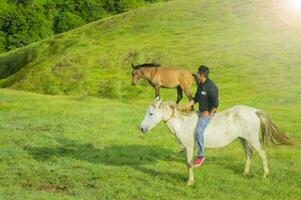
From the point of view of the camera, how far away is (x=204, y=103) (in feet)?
58.1

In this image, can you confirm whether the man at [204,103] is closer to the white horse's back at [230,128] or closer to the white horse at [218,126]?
the white horse at [218,126]

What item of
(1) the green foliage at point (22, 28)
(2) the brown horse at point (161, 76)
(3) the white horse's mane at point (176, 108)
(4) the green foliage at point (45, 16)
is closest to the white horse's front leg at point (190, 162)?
(3) the white horse's mane at point (176, 108)

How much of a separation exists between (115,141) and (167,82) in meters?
10.6

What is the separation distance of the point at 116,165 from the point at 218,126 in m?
4.99

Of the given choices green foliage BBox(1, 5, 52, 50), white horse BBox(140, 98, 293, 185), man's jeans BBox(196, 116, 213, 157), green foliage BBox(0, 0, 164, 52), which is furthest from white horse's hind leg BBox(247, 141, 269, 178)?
green foliage BBox(1, 5, 52, 50)

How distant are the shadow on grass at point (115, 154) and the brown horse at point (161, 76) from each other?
413 inches

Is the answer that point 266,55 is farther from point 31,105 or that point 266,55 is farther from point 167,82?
point 31,105

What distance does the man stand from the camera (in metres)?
17.5

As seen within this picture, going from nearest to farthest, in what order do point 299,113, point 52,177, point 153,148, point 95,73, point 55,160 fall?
point 52,177 < point 55,160 < point 153,148 < point 299,113 < point 95,73

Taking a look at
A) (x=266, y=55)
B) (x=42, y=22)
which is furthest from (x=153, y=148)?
(x=42, y=22)

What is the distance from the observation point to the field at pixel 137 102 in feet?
59.3

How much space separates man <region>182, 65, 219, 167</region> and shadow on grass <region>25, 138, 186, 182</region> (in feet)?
7.29

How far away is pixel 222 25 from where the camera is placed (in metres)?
83.6

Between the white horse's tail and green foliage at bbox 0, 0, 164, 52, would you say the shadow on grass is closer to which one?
the white horse's tail
